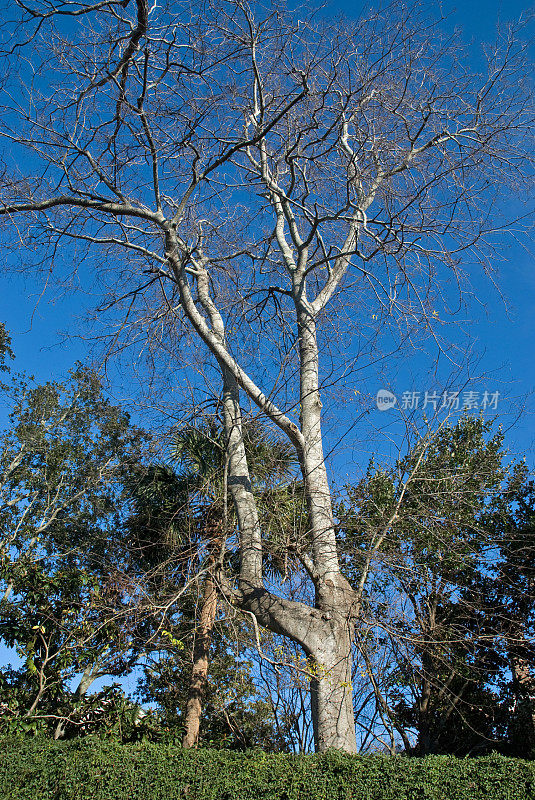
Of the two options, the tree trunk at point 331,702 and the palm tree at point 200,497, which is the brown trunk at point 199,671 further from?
the tree trunk at point 331,702

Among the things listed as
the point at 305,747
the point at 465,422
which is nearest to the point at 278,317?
the point at 465,422

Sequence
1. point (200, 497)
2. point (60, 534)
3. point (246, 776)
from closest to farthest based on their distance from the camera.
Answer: point (246, 776) → point (200, 497) → point (60, 534)

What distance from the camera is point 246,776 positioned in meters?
5.75

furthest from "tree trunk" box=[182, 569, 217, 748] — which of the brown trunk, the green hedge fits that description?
the green hedge

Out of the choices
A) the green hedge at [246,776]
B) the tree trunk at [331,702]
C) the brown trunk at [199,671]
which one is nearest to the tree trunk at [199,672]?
the brown trunk at [199,671]

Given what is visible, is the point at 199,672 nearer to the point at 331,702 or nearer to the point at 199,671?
the point at 199,671

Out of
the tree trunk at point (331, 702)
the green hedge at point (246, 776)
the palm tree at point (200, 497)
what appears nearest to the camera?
the green hedge at point (246, 776)

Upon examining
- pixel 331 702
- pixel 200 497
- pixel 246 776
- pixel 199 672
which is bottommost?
pixel 246 776

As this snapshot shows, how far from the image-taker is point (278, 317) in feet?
30.5

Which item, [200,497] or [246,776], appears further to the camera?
[200,497]

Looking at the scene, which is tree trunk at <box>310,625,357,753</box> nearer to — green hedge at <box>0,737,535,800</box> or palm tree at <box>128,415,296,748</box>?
green hedge at <box>0,737,535,800</box>

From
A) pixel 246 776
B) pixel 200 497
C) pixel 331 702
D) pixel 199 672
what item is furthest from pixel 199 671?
pixel 331 702

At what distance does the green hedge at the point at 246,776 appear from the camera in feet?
18.2

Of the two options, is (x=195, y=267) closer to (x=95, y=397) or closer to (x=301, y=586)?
(x=301, y=586)
